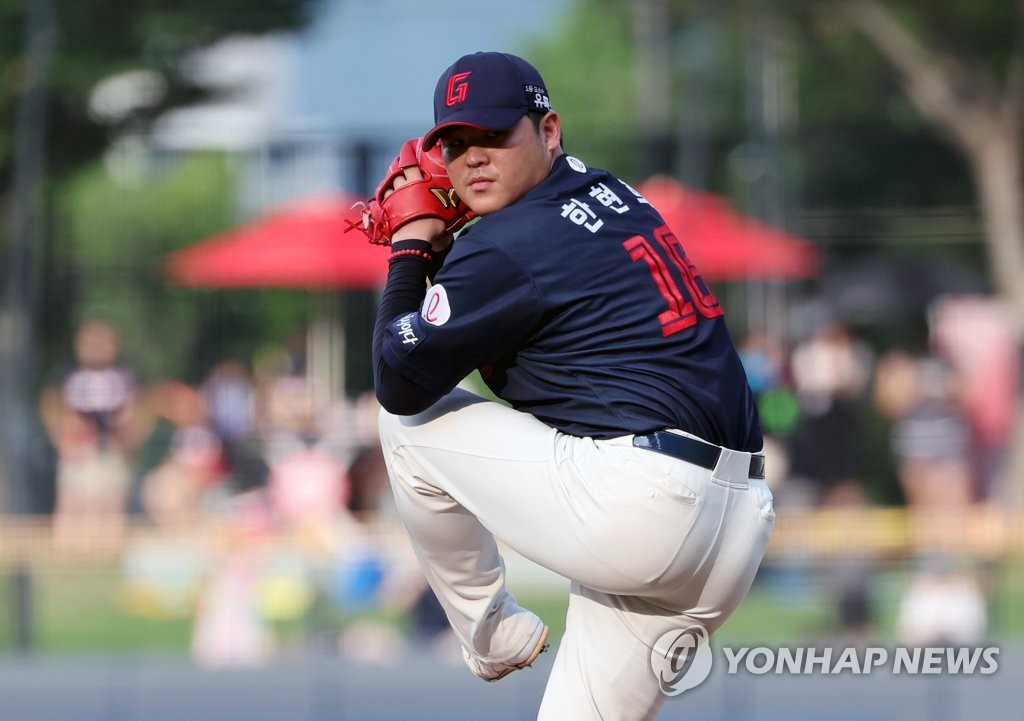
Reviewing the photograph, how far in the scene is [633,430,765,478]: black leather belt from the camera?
3.71 m

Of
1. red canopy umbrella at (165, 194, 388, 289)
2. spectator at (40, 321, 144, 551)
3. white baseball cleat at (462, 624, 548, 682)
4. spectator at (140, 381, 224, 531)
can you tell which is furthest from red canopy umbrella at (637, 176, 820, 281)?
white baseball cleat at (462, 624, 548, 682)

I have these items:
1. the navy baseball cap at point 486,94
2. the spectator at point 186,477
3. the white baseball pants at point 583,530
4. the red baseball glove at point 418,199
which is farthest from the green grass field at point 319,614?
the navy baseball cap at point 486,94

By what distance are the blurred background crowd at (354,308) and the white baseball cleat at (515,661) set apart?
4916mm

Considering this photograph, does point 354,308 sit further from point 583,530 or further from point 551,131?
point 583,530

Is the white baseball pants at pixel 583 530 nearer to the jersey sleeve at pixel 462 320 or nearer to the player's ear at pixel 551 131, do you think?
the jersey sleeve at pixel 462 320

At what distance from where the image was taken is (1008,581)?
9.66 m

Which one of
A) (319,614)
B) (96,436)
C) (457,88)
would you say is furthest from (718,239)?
(457,88)

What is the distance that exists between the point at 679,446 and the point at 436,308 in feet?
2.09

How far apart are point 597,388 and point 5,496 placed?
10.1 m

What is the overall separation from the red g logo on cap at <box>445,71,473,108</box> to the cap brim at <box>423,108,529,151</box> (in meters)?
0.04

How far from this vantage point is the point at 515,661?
13.6 feet

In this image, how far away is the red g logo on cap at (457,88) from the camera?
3760 mm

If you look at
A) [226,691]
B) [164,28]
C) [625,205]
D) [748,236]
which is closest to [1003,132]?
[748,236]

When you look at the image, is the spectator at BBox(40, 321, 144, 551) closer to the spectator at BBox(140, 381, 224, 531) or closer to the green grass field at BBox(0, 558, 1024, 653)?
the spectator at BBox(140, 381, 224, 531)
